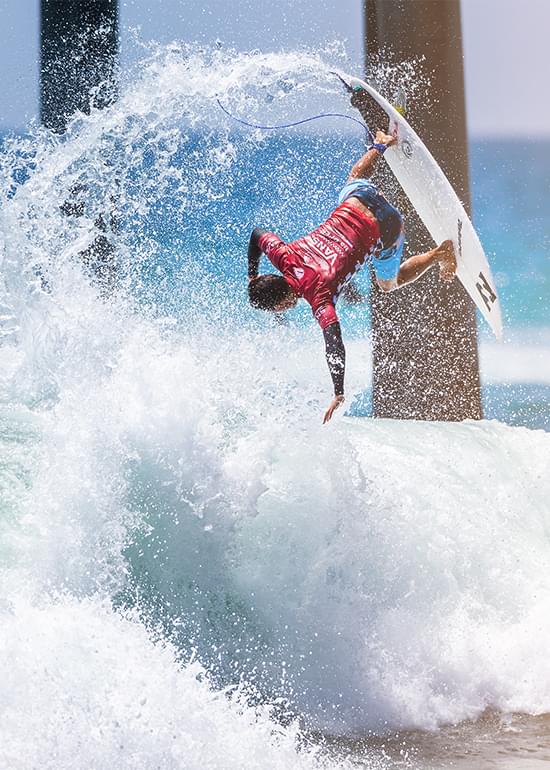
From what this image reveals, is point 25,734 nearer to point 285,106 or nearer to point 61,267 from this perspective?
point 61,267

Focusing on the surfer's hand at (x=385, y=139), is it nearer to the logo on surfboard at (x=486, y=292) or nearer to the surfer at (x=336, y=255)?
the surfer at (x=336, y=255)

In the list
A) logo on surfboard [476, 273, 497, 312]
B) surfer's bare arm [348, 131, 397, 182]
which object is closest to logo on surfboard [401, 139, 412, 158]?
surfer's bare arm [348, 131, 397, 182]

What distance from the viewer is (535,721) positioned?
6.51ft

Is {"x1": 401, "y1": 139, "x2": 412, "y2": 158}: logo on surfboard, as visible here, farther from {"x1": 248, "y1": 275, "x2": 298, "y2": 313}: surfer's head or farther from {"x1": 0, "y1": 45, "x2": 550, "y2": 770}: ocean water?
{"x1": 248, "y1": 275, "x2": 298, "y2": 313}: surfer's head

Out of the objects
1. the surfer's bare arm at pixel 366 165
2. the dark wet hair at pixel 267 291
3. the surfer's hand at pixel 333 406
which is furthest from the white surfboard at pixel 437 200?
the surfer's hand at pixel 333 406

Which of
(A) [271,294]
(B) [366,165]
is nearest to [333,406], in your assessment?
(A) [271,294]

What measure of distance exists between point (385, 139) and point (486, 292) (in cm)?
71

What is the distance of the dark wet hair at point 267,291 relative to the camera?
2928 millimetres

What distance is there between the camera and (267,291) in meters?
2.95

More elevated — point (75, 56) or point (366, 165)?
point (75, 56)

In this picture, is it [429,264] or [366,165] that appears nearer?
[366,165]

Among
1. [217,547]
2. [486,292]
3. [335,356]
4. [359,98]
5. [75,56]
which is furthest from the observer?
[75,56]

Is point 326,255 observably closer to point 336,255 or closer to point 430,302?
point 336,255

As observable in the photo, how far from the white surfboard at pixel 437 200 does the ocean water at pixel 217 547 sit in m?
0.33
